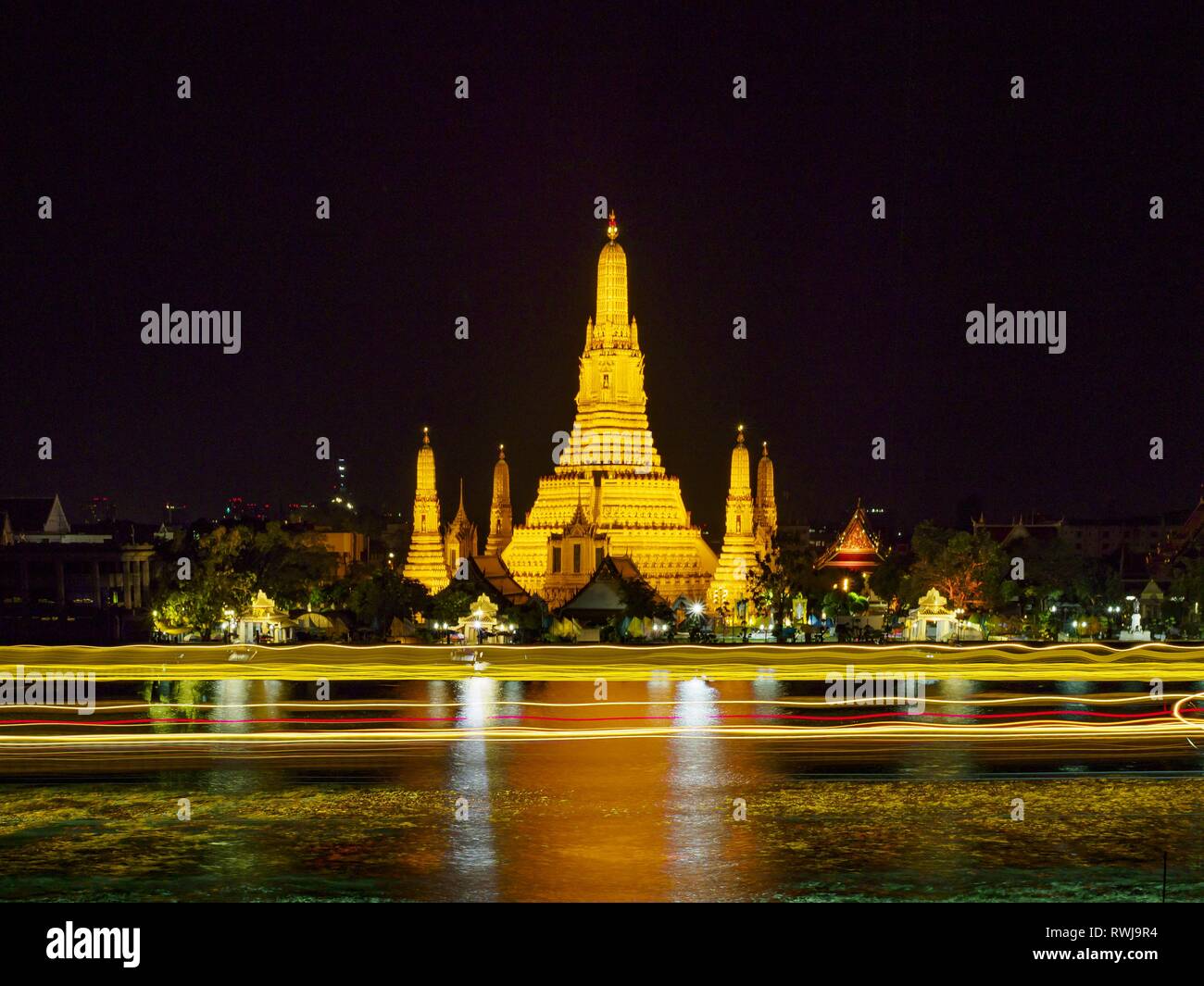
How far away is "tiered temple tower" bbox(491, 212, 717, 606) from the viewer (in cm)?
→ 8300

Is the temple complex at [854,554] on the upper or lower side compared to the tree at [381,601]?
upper

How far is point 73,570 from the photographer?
89.3 meters

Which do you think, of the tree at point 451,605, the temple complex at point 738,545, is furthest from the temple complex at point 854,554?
the tree at point 451,605

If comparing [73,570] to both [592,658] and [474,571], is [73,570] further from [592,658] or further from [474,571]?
[592,658]

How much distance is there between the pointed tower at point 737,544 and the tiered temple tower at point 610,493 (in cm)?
341

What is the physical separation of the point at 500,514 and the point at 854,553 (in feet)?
79.5

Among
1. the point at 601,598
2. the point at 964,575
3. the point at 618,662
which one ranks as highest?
the point at 964,575

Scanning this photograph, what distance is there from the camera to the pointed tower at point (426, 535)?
84125 mm

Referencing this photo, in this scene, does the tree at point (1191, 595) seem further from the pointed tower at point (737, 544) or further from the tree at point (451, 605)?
the tree at point (451, 605)

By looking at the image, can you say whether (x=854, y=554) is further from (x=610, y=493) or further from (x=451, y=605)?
(x=451, y=605)

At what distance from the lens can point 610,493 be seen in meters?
85.2

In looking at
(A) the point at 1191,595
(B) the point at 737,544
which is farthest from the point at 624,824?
(B) the point at 737,544
